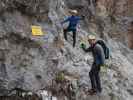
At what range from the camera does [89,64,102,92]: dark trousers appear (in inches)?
456

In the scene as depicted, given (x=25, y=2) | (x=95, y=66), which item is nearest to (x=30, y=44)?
(x=25, y=2)

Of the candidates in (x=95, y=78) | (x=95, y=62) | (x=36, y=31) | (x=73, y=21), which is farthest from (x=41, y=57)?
(x=73, y=21)

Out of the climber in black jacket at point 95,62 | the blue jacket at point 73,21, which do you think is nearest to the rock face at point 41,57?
the climber in black jacket at point 95,62

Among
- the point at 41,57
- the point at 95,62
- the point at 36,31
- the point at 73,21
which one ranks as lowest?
the point at 95,62

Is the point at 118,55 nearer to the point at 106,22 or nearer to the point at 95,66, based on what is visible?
the point at 106,22

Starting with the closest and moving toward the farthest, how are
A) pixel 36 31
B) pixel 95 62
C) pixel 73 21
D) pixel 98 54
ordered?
pixel 98 54 → pixel 95 62 → pixel 36 31 → pixel 73 21

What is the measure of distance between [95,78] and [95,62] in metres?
0.63

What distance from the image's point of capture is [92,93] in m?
12.0

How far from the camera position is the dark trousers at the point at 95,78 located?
38.0 ft

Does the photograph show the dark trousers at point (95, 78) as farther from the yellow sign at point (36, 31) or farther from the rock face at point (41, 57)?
the yellow sign at point (36, 31)

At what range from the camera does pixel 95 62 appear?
11.5 metres

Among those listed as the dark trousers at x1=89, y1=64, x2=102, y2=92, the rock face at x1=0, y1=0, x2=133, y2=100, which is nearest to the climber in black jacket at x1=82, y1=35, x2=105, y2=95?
the dark trousers at x1=89, y1=64, x2=102, y2=92

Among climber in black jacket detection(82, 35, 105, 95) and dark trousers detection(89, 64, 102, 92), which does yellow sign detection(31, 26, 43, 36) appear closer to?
climber in black jacket detection(82, 35, 105, 95)

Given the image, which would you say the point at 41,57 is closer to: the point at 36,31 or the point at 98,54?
the point at 36,31
